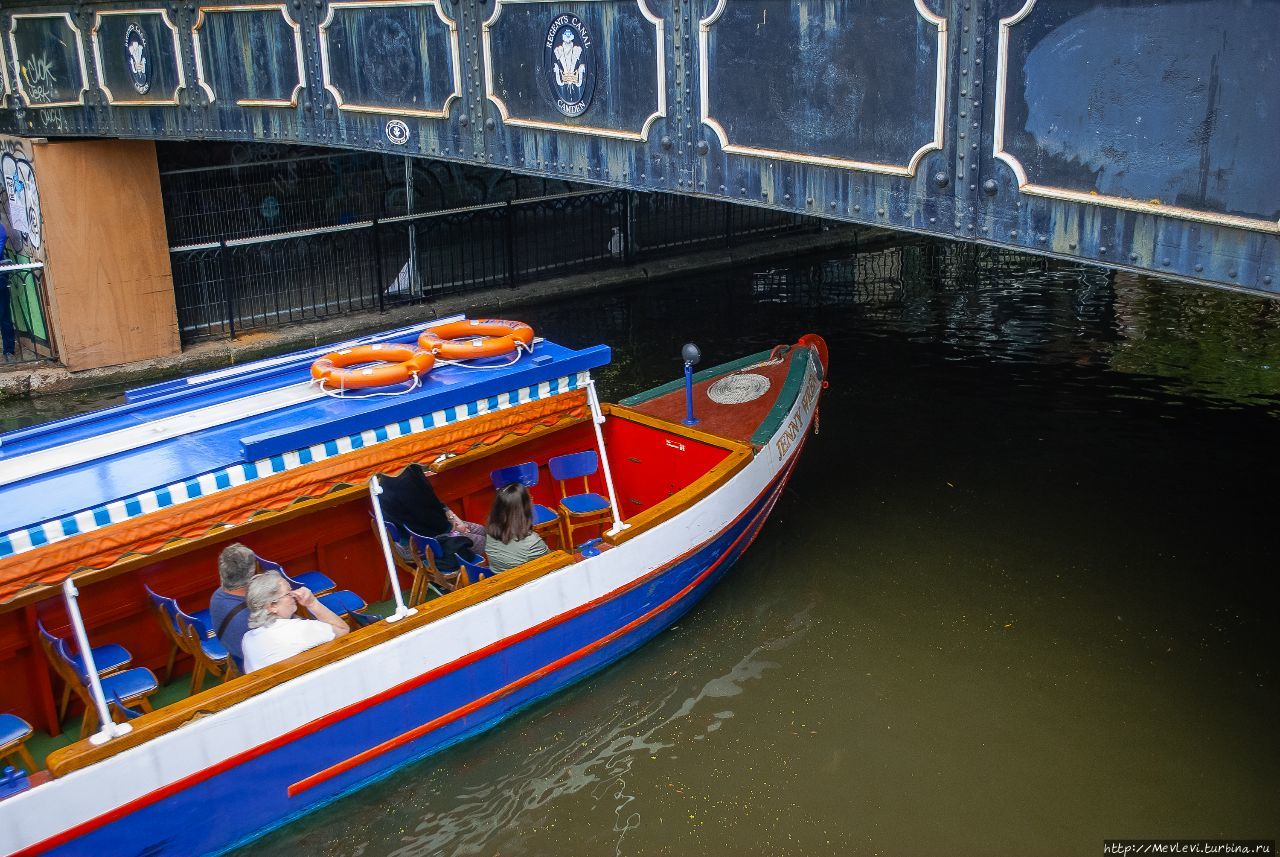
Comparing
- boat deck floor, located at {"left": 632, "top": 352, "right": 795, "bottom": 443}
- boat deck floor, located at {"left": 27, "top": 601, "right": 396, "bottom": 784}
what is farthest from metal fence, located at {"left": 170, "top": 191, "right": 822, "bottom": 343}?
boat deck floor, located at {"left": 27, "top": 601, "right": 396, "bottom": 784}

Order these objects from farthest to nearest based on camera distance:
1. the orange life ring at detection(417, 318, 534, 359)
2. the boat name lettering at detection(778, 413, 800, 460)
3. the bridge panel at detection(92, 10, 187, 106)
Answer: the bridge panel at detection(92, 10, 187, 106) < the boat name lettering at detection(778, 413, 800, 460) < the orange life ring at detection(417, 318, 534, 359)

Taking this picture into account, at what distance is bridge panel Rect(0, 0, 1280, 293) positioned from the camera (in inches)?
227

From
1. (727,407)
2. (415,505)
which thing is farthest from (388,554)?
(727,407)

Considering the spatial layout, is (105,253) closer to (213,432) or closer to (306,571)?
(306,571)

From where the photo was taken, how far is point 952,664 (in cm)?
805

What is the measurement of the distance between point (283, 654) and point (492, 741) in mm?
1543

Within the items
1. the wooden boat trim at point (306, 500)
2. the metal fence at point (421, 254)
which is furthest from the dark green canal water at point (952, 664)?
the metal fence at point (421, 254)

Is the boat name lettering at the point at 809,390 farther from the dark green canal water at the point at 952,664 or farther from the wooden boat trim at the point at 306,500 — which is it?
the wooden boat trim at the point at 306,500

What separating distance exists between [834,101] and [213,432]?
13.9 feet

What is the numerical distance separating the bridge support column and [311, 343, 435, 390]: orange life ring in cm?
667

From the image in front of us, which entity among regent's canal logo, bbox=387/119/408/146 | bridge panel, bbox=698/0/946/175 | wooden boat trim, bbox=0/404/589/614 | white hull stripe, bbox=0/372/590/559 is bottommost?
wooden boat trim, bbox=0/404/589/614

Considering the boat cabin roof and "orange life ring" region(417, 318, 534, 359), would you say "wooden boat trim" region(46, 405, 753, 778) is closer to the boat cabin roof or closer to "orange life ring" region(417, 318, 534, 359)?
the boat cabin roof

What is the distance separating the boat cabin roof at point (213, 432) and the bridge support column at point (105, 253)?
626cm

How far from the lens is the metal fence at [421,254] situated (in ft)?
47.6
